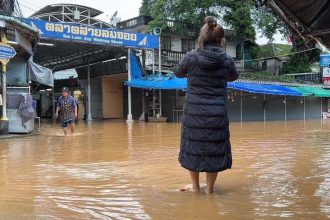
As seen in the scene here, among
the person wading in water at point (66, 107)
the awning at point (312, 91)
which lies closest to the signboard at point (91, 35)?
the person wading in water at point (66, 107)

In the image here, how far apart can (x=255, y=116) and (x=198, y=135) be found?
21971 mm

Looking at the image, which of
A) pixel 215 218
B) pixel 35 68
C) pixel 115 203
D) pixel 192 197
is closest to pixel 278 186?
pixel 192 197

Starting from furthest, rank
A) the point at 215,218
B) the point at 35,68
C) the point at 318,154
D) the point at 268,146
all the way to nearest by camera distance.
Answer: the point at 35,68, the point at 268,146, the point at 318,154, the point at 215,218

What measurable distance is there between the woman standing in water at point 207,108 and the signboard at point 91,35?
16.1m

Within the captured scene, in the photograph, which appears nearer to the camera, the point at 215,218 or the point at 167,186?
the point at 215,218

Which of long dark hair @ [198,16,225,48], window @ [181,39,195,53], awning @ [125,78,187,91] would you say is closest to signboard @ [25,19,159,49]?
awning @ [125,78,187,91]

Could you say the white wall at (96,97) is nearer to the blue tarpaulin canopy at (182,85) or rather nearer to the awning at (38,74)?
the blue tarpaulin canopy at (182,85)

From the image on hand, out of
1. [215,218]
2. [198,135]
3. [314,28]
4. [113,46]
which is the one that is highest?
[113,46]

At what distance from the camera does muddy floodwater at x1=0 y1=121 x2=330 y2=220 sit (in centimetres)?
411

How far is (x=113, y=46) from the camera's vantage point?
75.5 ft

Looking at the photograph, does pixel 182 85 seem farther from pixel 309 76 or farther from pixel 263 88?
pixel 309 76

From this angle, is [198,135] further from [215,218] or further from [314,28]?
[314,28]

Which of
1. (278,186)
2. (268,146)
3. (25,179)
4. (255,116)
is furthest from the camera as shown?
(255,116)

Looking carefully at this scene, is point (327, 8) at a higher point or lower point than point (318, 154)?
higher
